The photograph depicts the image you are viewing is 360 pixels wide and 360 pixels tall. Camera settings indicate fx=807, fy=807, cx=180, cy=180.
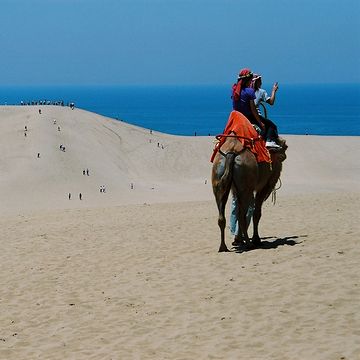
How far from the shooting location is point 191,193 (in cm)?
5416

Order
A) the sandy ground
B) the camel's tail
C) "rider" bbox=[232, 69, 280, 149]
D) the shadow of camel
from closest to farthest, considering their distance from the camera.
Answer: the sandy ground → the camel's tail → "rider" bbox=[232, 69, 280, 149] → the shadow of camel

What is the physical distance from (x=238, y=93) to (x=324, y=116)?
18083 cm

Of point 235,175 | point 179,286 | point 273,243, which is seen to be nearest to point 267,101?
point 235,175

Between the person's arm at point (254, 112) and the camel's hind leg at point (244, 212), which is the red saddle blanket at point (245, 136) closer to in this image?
the person's arm at point (254, 112)

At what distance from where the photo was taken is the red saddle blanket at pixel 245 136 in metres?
14.0

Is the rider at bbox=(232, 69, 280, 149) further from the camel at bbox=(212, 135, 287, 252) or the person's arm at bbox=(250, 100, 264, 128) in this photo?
the camel at bbox=(212, 135, 287, 252)

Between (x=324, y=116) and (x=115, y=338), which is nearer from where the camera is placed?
(x=115, y=338)

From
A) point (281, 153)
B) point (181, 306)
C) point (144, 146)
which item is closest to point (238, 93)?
point (281, 153)

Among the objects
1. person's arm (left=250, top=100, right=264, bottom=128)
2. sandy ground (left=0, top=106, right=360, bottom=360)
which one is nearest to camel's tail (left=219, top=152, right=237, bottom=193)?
person's arm (left=250, top=100, right=264, bottom=128)

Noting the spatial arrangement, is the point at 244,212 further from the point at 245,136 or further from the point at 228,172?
the point at 245,136

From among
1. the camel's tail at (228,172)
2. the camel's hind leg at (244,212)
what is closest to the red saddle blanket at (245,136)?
the camel's tail at (228,172)

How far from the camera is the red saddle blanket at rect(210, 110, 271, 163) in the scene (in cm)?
1403

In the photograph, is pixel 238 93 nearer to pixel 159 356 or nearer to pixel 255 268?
pixel 255 268

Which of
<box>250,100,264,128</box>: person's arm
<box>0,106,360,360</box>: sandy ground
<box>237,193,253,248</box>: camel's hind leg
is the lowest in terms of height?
<box>0,106,360,360</box>: sandy ground
